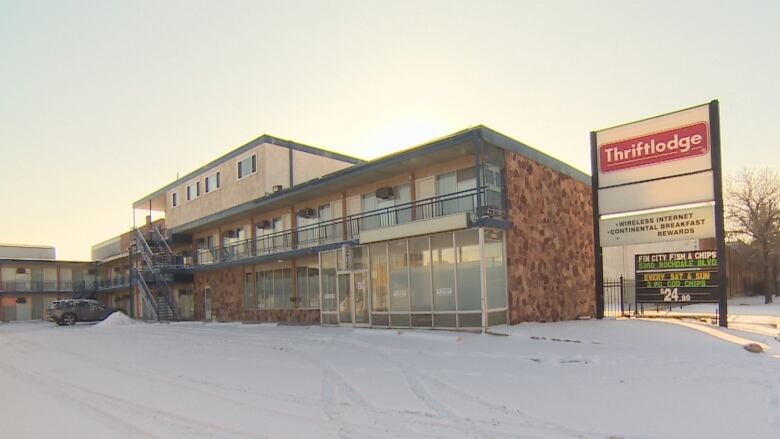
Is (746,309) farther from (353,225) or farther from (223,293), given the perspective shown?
(223,293)

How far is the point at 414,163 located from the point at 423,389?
10.5 m

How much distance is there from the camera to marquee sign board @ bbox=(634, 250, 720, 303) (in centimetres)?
1564

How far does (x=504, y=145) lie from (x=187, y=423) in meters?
12.6

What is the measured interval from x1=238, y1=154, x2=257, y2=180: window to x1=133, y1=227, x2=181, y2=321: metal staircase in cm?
780

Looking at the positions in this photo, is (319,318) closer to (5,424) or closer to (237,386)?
(237,386)

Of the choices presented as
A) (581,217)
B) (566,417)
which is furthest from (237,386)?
(581,217)

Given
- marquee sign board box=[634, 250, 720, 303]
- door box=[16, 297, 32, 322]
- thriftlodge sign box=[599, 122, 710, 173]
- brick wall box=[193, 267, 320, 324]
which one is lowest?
door box=[16, 297, 32, 322]

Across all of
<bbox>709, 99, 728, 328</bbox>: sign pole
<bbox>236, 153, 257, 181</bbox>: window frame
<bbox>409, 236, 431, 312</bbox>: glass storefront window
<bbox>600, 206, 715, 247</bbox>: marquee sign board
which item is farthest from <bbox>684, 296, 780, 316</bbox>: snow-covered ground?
<bbox>236, 153, 257, 181</bbox>: window frame

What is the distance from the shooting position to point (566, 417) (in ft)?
22.4

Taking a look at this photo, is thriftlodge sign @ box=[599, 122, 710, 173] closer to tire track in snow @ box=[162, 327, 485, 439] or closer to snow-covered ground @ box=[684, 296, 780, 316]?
snow-covered ground @ box=[684, 296, 780, 316]

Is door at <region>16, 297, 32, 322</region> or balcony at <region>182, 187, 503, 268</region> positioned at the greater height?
balcony at <region>182, 187, 503, 268</region>

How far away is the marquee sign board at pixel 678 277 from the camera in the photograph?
1564 centimetres

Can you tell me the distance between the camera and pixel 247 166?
2862 centimetres

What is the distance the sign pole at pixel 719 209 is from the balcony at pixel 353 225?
576cm
